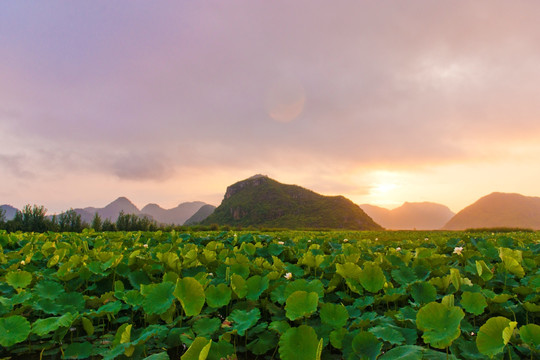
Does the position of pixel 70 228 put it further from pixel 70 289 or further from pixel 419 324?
pixel 419 324

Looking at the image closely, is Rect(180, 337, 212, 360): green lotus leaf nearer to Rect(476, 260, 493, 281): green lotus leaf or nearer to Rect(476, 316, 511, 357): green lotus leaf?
Rect(476, 316, 511, 357): green lotus leaf

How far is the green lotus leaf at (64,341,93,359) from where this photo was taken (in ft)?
5.55

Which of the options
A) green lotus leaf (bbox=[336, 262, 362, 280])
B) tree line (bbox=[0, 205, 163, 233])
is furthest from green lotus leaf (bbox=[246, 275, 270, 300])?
tree line (bbox=[0, 205, 163, 233])

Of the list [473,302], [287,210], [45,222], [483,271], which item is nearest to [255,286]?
[473,302]

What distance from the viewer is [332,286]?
2.28 m

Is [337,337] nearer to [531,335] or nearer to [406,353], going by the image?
[406,353]

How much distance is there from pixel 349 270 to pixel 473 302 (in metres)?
0.76

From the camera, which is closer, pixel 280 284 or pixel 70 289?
pixel 280 284

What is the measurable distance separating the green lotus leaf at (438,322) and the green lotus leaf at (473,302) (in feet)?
1.52

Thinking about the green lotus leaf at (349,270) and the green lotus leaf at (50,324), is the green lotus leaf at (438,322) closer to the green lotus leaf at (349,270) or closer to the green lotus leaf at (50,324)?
the green lotus leaf at (349,270)

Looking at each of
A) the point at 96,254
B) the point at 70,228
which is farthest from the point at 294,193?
the point at 96,254

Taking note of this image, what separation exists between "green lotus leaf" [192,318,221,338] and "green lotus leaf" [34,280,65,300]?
48.9 inches

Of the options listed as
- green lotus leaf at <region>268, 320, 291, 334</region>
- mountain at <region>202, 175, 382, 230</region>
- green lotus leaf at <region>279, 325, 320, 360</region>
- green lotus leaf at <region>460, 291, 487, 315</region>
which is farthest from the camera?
mountain at <region>202, 175, 382, 230</region>

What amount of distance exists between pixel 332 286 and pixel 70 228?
86.7ft
